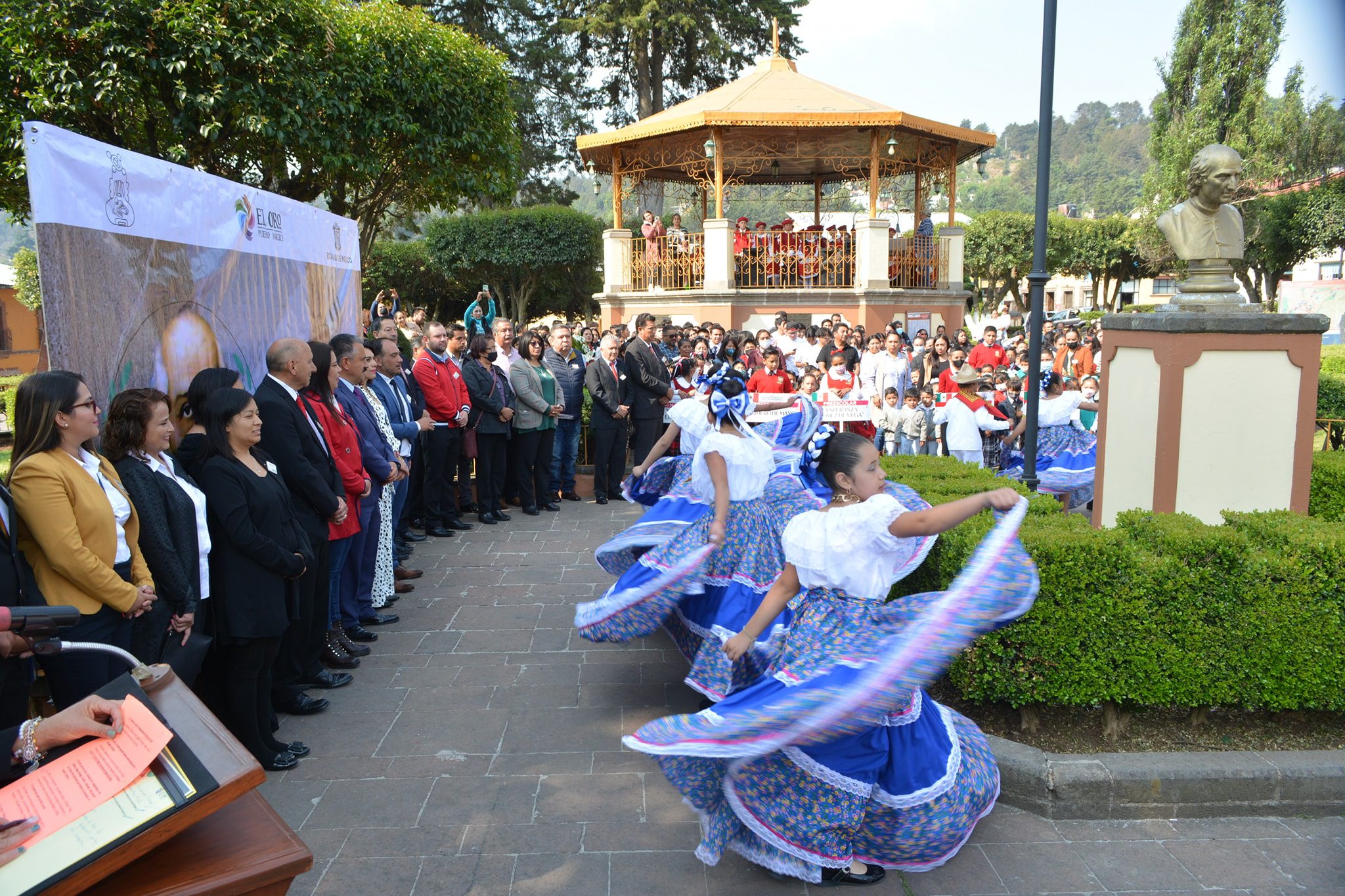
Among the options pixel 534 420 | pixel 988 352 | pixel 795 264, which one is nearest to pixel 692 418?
pixel 534 420

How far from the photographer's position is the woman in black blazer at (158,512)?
4066 mm

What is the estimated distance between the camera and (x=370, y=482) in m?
6.27

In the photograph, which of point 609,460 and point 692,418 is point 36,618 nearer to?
point 692,418

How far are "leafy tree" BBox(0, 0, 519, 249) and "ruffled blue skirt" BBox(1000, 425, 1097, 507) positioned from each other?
9184 millimetres

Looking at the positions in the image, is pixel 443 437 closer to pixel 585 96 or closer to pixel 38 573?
pixel 38 573

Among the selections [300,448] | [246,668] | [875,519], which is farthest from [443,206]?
[875,519]

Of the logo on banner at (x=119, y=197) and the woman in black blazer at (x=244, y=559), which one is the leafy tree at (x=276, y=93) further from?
the woman in black blazer at (x=244, y=559)

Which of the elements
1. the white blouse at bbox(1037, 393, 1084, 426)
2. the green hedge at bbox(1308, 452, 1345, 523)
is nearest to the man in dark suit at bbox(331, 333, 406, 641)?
the white blouse at bbox(1037, 393, 1084, 426)

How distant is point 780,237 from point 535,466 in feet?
38.2

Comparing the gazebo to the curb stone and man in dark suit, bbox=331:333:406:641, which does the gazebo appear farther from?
the curb stone

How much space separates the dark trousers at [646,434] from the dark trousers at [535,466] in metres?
0.91

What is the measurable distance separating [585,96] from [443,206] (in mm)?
16603

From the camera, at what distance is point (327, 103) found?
39.7ft

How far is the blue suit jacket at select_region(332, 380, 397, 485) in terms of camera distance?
6.21 meters
